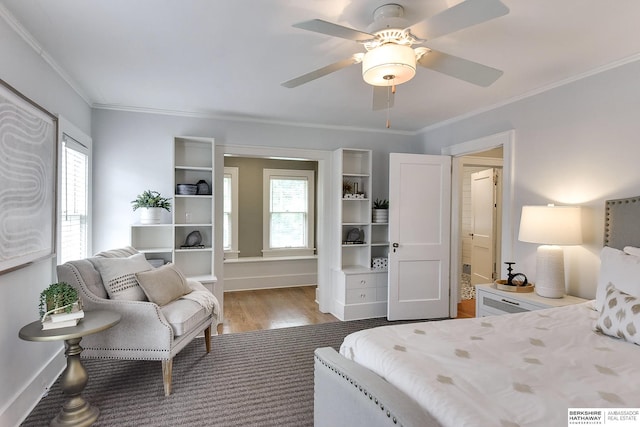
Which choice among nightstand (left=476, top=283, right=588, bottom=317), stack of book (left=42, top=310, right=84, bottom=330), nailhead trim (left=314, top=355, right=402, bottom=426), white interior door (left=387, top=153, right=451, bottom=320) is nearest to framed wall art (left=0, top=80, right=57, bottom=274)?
stack of book (left=42, top=310, right=84, bottom=330)

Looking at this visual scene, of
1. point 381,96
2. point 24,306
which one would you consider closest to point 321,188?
point 381,96

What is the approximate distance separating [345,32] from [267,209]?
4.62m

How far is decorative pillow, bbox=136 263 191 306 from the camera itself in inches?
109

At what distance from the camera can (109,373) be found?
9.43ft

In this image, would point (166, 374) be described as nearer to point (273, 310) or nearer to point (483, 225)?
point (273, 310)

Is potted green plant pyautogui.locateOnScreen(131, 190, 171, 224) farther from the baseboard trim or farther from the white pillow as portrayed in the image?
the white pillow

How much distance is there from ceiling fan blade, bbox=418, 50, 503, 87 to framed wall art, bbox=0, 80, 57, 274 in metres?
2.29

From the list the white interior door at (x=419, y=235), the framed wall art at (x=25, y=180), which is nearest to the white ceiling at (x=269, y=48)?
the framed wall art at (x=25, y=180)

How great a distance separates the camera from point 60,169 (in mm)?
2820

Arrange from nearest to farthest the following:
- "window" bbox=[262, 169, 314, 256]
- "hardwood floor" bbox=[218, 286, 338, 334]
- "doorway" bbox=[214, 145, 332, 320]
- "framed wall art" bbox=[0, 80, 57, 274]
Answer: "framed wall art" bbox=[0, 80, 57, 274] → "hardwood floor" bbox=[218, 286, 338, 334] → "doorway" bbox=[214, 145, 332, 320] → "window" bbox=[262, 169, 314, 256]

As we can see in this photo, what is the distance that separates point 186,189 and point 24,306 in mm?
1836

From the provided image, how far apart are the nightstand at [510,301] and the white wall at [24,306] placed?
11.3ft

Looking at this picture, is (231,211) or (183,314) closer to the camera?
(183,314)

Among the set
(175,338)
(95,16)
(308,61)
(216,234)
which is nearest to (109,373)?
(175,338)
